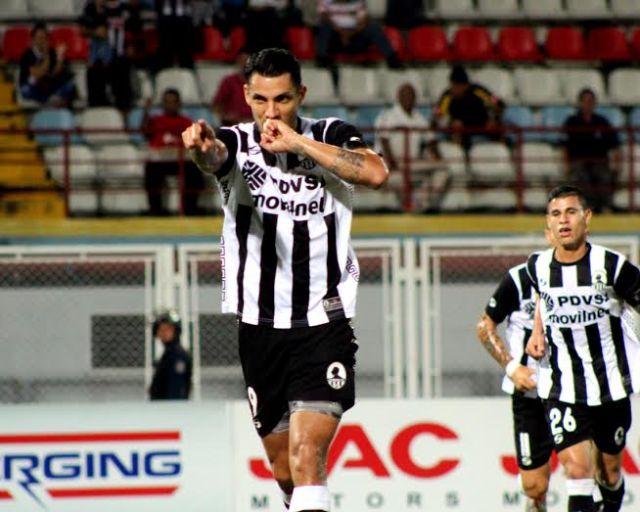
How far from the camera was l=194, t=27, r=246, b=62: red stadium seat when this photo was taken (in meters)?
16.8

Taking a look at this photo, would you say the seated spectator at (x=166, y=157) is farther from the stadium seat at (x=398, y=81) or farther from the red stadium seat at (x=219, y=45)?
the stadium seat at (x=398, y=81)

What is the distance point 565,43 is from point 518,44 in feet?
2.00

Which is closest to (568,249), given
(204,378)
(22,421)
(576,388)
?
(576,388)

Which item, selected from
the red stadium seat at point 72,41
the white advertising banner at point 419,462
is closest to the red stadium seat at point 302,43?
the red stadium seat at point 72,41

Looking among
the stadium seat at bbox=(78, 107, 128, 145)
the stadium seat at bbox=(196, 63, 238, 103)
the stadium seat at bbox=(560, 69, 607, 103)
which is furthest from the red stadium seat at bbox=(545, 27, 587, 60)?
the stadium seat at bbox=(78, 107, 128, 145)

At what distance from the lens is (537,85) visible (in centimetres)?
1716

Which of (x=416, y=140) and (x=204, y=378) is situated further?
(x=416, y=140)

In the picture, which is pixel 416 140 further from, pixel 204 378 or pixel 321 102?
pixel 204 378

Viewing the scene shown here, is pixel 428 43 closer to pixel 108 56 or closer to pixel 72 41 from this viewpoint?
pixel 108 56

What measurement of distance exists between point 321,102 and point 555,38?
133 inches

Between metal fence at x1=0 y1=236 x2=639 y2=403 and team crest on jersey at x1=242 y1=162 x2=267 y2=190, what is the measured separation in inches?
279

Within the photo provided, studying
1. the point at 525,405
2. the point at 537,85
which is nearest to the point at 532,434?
the point at 525,405

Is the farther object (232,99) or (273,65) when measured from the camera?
(232,99)

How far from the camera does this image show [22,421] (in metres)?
10.9
